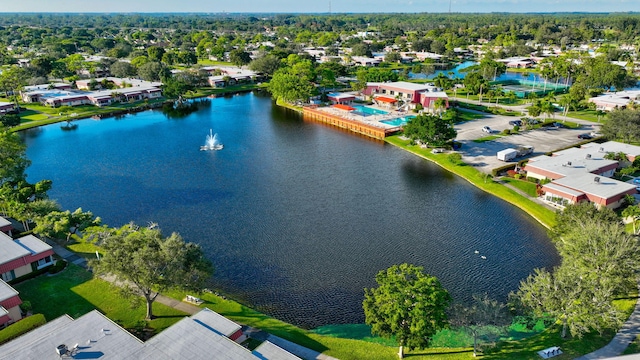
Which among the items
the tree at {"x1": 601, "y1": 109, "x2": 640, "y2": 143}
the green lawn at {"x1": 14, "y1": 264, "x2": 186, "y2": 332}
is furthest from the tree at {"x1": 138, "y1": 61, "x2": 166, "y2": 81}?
the tree at {"x1": 601, "y1": 109, "x2": 640, "y2": 143}

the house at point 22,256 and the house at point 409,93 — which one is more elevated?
the house at point 409,93

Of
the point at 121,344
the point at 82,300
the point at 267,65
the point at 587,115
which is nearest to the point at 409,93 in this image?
the point at 587,115

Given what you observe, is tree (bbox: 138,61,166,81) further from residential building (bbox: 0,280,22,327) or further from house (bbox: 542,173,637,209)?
house (bbox: 542,173,637,209)

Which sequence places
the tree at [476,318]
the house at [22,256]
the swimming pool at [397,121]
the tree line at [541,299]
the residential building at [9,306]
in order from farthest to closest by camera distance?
the swimming pool at [397,121]
the house at [22,256]
the residential building at [9,306]
the tree at [476,318]
the tree line at [541,299]

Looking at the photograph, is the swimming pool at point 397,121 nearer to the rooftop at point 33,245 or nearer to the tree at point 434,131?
the tree at point 434,131

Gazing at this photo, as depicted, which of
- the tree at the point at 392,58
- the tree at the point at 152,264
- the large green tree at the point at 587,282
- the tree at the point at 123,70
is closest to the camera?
→ the large green tree at the point at 587,282

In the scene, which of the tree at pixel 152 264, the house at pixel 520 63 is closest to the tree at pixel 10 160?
the tree at pixel 152 264
